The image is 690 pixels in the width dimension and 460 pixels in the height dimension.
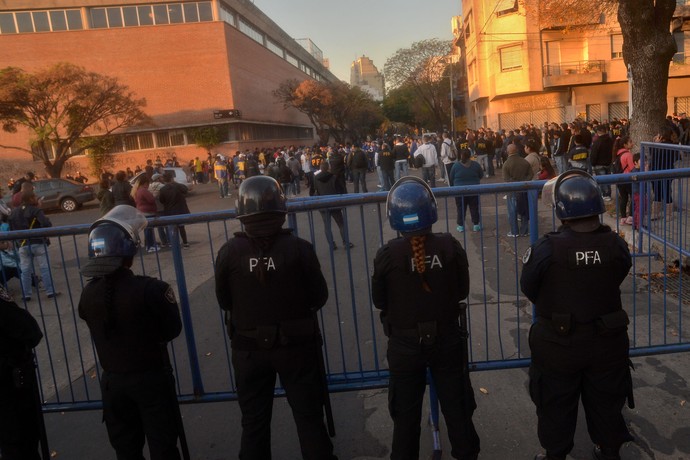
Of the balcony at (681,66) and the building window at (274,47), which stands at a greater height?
the building window at (274,47)

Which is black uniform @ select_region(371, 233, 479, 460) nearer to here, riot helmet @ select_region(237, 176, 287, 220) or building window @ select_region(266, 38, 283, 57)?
riot helmet @ select_region(237, 176, 287, 220)

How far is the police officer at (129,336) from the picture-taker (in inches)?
111

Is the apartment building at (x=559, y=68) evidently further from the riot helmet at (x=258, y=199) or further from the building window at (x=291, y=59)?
the riot helmet at (x=258, y=199)

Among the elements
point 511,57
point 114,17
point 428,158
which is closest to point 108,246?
point 428,158

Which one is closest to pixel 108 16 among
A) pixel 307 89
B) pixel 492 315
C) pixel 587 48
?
pixel 307 89

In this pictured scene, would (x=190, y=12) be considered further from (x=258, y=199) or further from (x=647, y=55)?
(x=258, y=199)

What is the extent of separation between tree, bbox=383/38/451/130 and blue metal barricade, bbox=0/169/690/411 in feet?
171

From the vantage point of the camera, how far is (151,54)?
37.8 metres

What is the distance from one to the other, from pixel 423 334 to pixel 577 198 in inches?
42.6

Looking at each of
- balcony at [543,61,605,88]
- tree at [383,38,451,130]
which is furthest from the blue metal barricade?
tree at [383,38,451,130]

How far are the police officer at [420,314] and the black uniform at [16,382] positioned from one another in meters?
2.03

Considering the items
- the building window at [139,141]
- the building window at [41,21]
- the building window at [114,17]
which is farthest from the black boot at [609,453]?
the building window at [41,21]

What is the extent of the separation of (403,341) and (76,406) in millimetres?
2634

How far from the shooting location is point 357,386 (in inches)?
149
